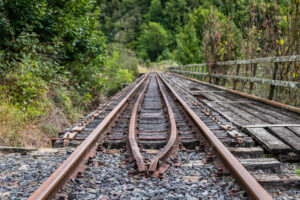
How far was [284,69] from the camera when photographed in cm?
562

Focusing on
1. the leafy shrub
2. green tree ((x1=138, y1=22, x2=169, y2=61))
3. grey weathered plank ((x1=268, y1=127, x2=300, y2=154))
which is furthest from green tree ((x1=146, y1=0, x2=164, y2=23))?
grey weathered plank ((x1=268, y1=127, x2=300, y2=154))

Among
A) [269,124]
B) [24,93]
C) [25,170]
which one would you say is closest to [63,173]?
[25,170]

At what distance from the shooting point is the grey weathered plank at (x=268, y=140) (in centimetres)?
276

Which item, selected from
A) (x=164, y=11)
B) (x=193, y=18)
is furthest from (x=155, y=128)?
(x=164, y=11)

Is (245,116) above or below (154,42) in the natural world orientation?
below

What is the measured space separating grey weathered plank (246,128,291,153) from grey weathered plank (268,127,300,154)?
71mm

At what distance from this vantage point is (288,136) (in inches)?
125

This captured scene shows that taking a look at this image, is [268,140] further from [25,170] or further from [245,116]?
[25,170]

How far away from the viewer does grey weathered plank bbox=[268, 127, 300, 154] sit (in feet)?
9.12

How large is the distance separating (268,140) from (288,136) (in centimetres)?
35

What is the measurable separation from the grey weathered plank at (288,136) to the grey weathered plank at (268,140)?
2.8 inches

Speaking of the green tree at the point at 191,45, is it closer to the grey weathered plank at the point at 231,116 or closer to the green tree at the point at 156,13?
the grey weathered plank at the point at 231,116

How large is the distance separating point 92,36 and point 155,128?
504 cm

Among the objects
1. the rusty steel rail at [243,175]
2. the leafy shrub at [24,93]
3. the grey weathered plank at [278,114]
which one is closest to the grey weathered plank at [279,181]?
the rusty steel rail at [243,175]
